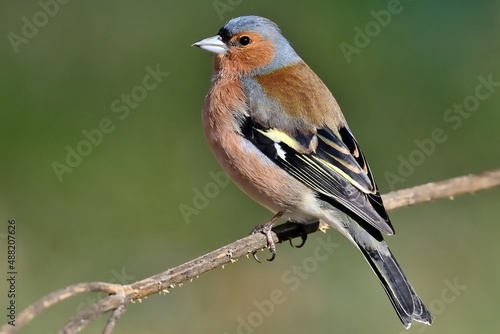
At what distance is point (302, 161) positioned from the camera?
3.71m

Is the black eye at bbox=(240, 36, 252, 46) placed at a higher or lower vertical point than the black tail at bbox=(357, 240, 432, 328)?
higher

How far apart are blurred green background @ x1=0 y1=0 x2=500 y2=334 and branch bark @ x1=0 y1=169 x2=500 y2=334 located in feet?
A: 4.70

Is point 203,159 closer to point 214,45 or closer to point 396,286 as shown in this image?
Answer: point 214,45

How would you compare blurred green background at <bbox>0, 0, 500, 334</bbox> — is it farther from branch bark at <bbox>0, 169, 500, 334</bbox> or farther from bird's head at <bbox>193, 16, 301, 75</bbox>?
bird's head at <bbox>193, 16, 301, 75</bbox>

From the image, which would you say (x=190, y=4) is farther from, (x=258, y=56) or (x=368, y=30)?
(x=258, y=56)

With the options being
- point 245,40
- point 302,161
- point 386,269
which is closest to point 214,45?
point 245,40

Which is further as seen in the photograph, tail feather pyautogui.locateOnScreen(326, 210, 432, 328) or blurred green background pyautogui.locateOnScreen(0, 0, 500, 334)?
blurred green background pyautogui.locateOnScreen(0, 0, 500, 334)

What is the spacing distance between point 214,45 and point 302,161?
950 mm

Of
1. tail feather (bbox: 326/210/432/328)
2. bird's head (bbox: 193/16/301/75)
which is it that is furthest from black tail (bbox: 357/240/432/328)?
bird's head (bbox: 193/16/301/75)

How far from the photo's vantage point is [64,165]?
5668 mm

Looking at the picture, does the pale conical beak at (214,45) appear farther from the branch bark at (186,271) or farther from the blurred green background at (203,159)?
the blurred green background at (203,159)

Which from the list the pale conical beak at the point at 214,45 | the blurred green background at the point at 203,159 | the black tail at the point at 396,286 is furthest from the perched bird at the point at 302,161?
the blurred green background at the point at 203,159

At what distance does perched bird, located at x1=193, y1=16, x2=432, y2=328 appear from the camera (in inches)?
137

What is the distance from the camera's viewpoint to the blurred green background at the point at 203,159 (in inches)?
199
